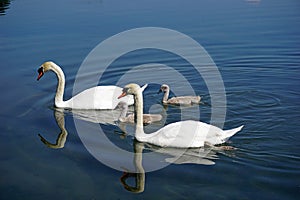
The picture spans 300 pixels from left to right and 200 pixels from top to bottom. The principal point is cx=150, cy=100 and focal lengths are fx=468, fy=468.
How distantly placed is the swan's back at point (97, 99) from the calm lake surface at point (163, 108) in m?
0.31

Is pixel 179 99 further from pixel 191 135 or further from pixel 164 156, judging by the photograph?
pixel 164 156

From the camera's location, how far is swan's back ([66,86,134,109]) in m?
9.82

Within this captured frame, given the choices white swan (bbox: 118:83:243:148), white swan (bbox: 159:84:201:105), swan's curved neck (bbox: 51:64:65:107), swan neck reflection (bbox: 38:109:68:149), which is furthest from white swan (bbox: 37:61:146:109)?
white swan (bbox: 118:83:243:148)

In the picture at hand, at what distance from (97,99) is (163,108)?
4.60 ft

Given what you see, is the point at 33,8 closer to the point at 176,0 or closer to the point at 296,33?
the point at 176,0

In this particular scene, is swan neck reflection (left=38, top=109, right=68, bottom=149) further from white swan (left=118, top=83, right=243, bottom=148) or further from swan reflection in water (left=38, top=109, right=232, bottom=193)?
white swan (left=118, top=83, right=243, bottom=148)

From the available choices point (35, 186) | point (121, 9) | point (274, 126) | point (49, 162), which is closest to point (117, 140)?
point (49, 162)

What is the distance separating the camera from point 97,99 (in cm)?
982

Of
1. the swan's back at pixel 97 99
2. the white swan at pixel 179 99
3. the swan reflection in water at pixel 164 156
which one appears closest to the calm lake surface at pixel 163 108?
the swan reflection in water at pixel 164 156

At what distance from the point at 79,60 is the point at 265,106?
6.13 metres

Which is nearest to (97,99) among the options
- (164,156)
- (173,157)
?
(164,156)

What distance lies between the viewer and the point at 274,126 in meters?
8.25

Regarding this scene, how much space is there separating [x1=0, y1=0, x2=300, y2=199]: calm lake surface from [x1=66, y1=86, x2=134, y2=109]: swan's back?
0.31 metres

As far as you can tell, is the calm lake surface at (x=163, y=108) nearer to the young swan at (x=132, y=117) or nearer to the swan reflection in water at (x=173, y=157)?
the swan reflection in water at (x=173, y=157)
